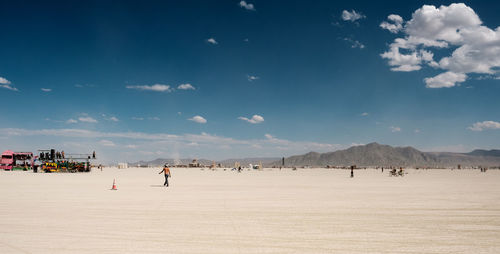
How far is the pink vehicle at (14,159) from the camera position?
223 feet

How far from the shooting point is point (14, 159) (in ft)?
231

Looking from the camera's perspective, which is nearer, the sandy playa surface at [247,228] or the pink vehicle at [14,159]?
the sandy playa surface at [247,228]

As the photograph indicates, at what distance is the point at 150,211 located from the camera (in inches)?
495

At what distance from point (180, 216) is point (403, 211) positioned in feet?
25.5

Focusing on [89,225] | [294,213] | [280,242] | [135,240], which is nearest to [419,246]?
[280,242]

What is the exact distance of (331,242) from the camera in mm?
8047

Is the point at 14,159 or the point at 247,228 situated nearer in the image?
the point at 247,228

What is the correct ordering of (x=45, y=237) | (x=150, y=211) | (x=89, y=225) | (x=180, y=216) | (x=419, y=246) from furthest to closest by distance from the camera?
(x=150, y=211) → (x=180, y=216) → (x=89, y=225) → (x=45, y=237) → (x=419, y=246)

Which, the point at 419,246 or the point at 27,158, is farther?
the point at 27,158

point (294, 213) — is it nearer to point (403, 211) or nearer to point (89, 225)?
point (403, 211)

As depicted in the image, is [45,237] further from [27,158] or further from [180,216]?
[27,158]

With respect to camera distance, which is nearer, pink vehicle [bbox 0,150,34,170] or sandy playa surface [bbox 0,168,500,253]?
sandy playa surface [bbox 0,168,500,253]

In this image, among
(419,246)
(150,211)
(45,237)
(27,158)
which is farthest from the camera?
(27,158)

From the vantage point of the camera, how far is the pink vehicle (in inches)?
2675
